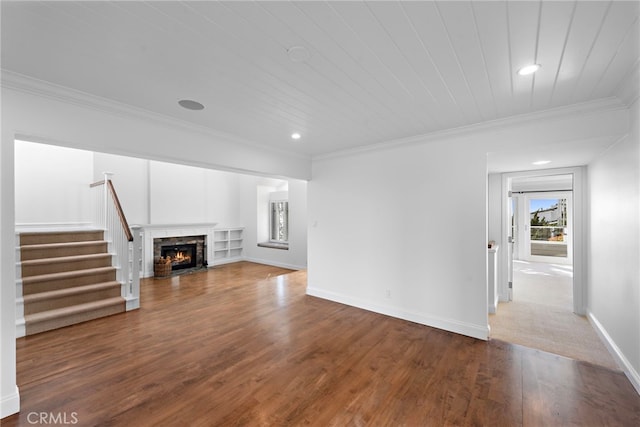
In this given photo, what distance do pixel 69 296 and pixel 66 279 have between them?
31 centimetres

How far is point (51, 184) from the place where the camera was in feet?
15.9

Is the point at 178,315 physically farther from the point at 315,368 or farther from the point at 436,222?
the point at 436,222

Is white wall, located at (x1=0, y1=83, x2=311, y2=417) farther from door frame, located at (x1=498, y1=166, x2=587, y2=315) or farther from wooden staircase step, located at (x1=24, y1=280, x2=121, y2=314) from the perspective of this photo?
door frame, located at (x1=498, y1=166, x2=587, y2=315)

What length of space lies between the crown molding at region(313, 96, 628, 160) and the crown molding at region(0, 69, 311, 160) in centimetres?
215

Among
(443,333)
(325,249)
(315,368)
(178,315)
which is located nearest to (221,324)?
(178,315)

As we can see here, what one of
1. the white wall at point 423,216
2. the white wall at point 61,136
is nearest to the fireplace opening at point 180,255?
the white wall at point 423,216

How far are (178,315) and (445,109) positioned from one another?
13.9 feet

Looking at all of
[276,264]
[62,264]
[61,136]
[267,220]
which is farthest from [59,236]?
[267,220]

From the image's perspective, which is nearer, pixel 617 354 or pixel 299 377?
pixel 299 377

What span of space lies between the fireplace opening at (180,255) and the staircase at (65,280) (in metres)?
2.26

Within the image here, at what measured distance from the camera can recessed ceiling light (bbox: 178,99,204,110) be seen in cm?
240

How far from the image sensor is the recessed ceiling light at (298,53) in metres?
1.63

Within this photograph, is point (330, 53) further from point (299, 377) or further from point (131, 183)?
point (131, 183)

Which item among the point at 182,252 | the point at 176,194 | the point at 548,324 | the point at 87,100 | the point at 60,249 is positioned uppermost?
the point at 87,100
